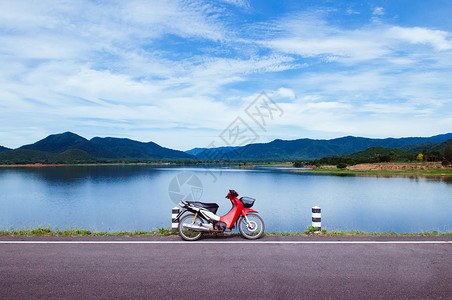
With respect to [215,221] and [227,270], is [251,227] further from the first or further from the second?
[227,270]

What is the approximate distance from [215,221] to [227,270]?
2947 mm

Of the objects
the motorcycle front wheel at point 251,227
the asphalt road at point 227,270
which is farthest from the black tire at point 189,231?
the motorcycle front wheel at point 251,227

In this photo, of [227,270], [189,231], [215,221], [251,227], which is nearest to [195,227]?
[189,231]

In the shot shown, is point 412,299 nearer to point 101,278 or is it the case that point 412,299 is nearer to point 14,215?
point 101,278

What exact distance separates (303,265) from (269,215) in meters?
19.2

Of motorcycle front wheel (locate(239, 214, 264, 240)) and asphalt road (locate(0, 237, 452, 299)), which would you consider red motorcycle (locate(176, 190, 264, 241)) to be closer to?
motorcycle front wheel (locate(239, 214, 264, 240))

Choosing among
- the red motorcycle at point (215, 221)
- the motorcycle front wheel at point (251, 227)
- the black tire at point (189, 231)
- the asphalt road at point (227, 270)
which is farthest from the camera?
the motorcycle front wheel at point (251, 227)

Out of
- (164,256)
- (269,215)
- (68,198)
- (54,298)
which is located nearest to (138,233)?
(164,256)

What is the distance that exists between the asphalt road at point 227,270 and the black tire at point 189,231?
559mm

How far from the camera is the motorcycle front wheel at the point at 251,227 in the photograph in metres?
9.28

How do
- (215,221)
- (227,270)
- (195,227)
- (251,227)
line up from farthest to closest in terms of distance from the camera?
(251,227)
(215,221)
(195,227)
(227,270)

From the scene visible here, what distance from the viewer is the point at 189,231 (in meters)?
9.34

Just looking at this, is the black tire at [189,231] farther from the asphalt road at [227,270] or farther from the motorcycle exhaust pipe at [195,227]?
the asphalt road at [227,270]

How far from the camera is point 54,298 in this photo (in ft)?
16.6
